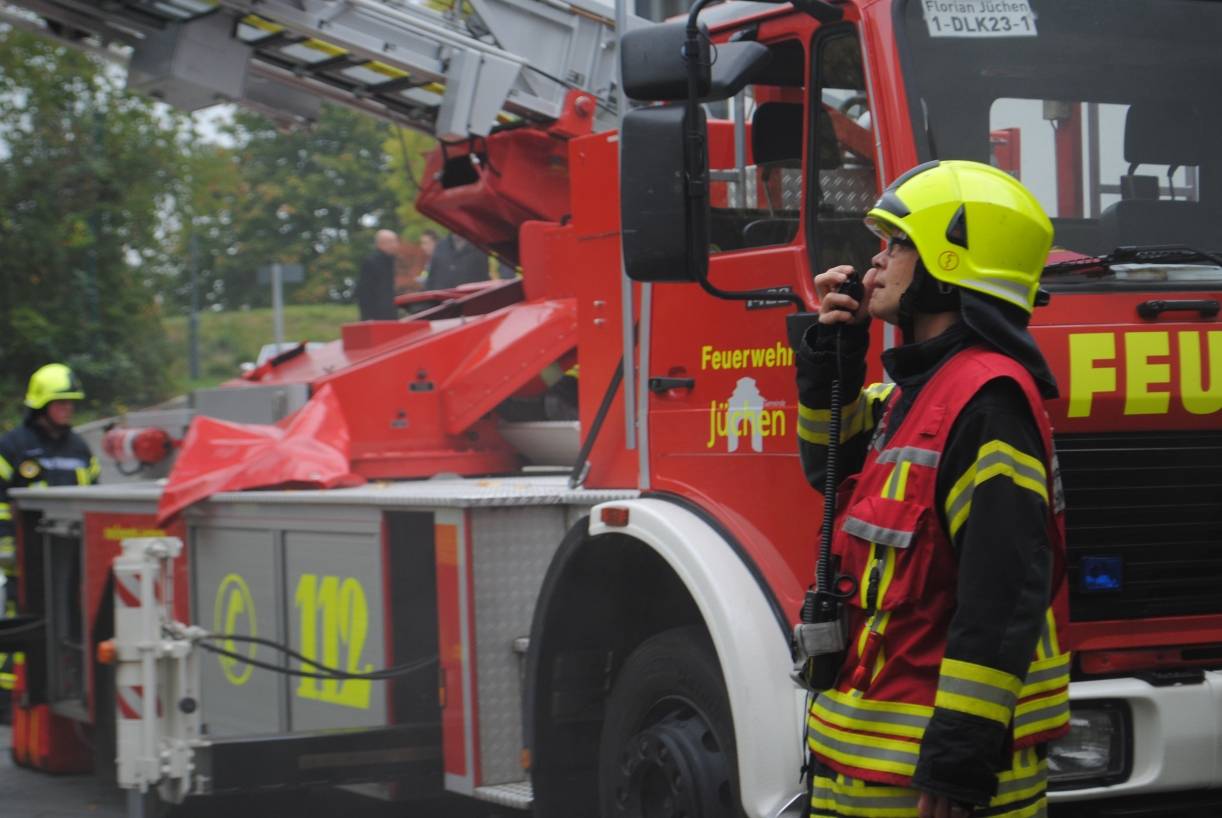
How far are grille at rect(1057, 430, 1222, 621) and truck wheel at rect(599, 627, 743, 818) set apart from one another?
3.18ft

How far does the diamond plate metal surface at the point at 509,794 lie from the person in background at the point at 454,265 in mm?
4057

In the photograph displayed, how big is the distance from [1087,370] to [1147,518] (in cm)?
38

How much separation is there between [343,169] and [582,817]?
33.8 metres

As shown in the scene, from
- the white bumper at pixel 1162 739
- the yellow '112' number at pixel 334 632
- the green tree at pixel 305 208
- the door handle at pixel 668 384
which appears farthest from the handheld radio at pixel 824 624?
the green tree at pixel 305 208

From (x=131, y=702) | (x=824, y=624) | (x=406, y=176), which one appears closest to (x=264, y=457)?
(x=131, y=702)

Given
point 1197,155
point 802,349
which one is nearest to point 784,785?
point 802,349

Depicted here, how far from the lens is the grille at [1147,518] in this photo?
386cm

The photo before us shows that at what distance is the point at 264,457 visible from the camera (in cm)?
688

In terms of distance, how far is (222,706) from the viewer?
7008mm

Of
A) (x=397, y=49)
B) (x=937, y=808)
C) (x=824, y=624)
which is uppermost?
(x=397, y=49)

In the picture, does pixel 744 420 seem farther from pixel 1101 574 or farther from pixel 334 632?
pixel 334 632

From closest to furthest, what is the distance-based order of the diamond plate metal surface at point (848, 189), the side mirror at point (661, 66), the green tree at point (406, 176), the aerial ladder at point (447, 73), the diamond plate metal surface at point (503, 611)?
the side mirror at point (661, 66), the diamond plate metal surface at point (848, 189), the diamond plate metal surface at point (503, 611), the aerial ladder at point (447, 73), the green tree at point (406, 176)

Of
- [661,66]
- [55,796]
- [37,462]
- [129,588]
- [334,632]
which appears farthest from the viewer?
[37,462]

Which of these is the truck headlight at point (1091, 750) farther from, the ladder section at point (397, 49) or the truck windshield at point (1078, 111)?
the ladder section at point (397, 49)
